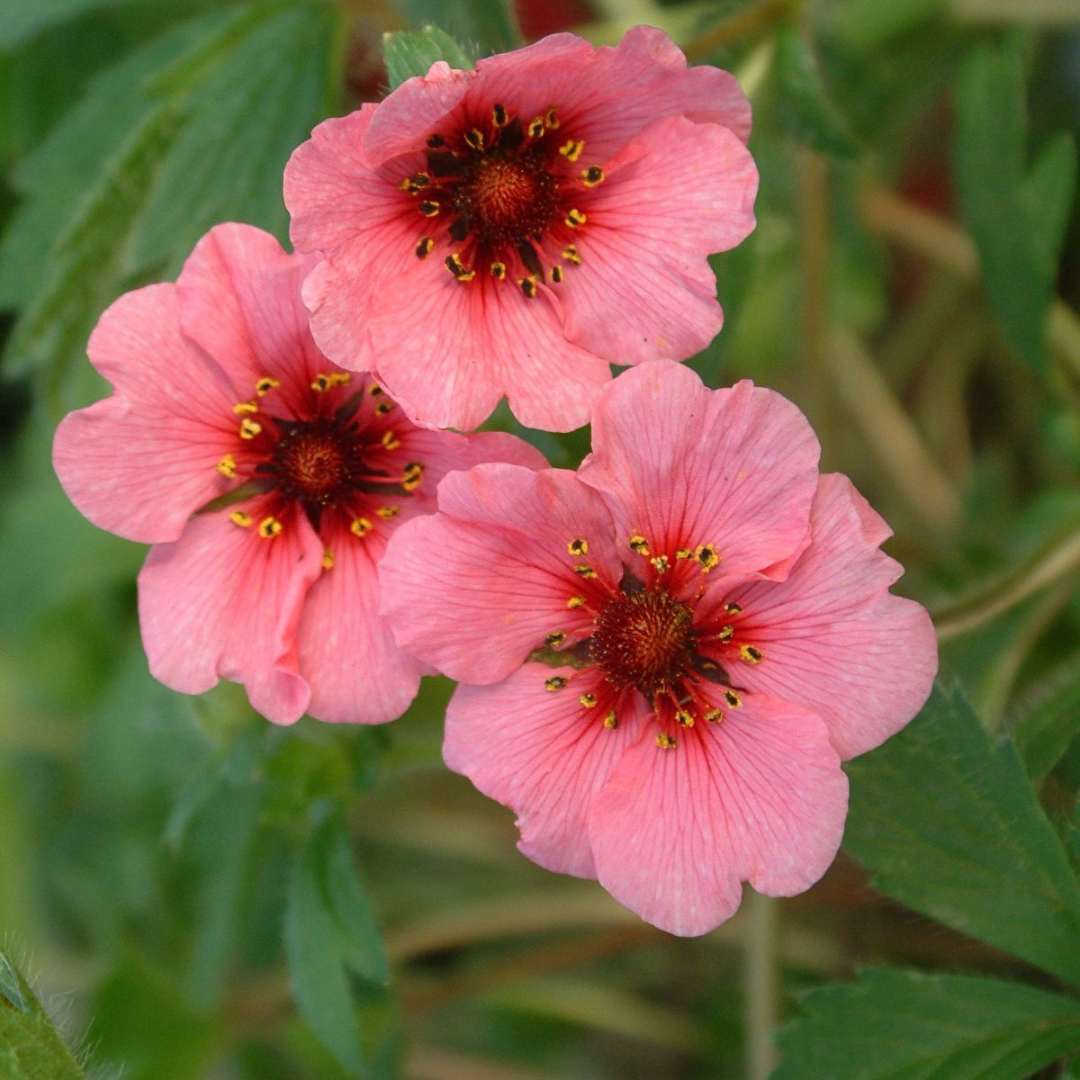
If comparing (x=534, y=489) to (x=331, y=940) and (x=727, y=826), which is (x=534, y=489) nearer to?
(x=727, y=826)

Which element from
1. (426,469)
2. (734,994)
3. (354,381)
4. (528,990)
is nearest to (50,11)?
(354,381)

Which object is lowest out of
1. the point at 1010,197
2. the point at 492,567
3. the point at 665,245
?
the point at 1010,197

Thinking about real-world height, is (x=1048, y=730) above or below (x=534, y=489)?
below

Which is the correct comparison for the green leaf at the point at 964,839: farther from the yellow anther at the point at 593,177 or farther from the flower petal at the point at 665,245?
the yellow anther at the point at 593,177

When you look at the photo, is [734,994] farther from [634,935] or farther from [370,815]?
[370,815]

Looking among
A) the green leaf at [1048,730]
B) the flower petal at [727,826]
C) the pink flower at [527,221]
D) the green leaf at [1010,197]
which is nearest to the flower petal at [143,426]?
the pink flower at [527,221]

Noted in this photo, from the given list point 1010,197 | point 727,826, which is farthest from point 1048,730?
point 1010,197

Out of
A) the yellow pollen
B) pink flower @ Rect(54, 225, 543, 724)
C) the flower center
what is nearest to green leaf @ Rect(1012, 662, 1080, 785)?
the flower center
